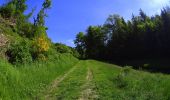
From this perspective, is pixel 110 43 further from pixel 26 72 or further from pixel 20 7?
pixel 26 72

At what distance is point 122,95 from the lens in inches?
603

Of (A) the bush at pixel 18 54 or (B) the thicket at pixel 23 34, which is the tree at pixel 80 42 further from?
(A) the bush at pixel 18 54

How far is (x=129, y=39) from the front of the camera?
8681cm

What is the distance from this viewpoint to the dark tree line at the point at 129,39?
7081cm

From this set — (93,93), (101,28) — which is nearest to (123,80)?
(93,93)

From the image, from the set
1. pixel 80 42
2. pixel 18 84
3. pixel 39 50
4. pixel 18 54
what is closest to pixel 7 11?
pixel 39 50

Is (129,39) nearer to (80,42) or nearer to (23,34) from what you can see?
(80,42)

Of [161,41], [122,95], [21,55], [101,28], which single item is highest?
[101,28]

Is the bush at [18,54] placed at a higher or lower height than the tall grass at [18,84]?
higher

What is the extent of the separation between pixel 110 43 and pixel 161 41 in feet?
89.7

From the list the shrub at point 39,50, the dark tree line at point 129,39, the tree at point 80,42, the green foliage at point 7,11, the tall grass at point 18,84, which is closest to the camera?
the tall grass at point 18,84

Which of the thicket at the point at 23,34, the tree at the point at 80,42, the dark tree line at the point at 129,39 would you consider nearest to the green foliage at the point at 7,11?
the thicket at the point at 23,34

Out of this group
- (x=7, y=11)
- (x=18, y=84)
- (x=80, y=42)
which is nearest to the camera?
(x=18, y=84)

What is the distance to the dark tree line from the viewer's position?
232 feet
